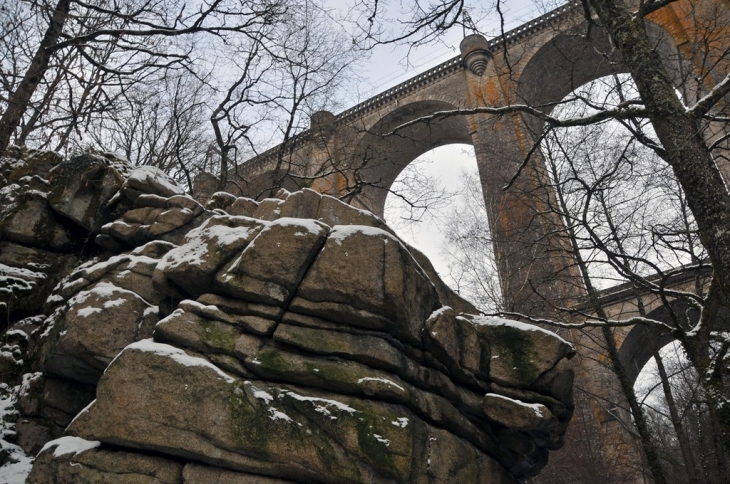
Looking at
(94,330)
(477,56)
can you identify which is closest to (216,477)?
(94,330)

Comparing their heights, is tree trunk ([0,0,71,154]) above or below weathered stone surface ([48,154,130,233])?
above

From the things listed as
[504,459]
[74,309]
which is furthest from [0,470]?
[504,459]

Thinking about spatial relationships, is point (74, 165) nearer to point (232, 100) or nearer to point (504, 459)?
point (232, 100)

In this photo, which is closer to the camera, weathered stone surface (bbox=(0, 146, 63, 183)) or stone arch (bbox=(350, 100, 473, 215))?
weathered stone surface (bbox=(0, 146, 63, 183))

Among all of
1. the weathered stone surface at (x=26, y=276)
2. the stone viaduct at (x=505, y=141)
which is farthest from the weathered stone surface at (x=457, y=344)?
the weathered stone surface at (x=26, y=276)

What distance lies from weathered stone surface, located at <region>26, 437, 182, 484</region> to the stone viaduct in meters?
7.65

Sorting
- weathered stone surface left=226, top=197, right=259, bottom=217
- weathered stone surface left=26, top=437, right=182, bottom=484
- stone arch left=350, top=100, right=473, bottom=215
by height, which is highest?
stone arch left=350, top=100, right=473, bottom=215

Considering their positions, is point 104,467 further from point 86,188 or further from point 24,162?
point 24,162

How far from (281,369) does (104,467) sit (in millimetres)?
1668

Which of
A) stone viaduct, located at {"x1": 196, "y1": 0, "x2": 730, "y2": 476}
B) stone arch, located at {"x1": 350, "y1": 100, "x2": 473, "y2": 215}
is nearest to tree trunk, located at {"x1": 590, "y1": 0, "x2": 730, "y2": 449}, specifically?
stone viaduct, located at {"x1": 196, "y1": 0, "x2": 730, "y2": 476}

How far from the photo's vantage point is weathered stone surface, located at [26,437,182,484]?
4.11m

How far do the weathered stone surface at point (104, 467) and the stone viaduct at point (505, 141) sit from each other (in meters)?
7.65

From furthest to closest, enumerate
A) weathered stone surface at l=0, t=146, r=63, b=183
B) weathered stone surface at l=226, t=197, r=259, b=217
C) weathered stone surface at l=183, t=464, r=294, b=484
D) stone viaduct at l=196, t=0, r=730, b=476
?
stone viaduct at l=196, t=0, r=730, b=476 < weathered stone surface at l=0, t=146, r=63, b=183 < weathered stone surface at l=226, t=197, r=259, b=217 < weathered stone surface at l=183, t=464, r=294, b=484

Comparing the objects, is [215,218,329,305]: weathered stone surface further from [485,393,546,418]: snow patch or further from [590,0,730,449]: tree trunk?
[590,0,730,449]: tree trunk
